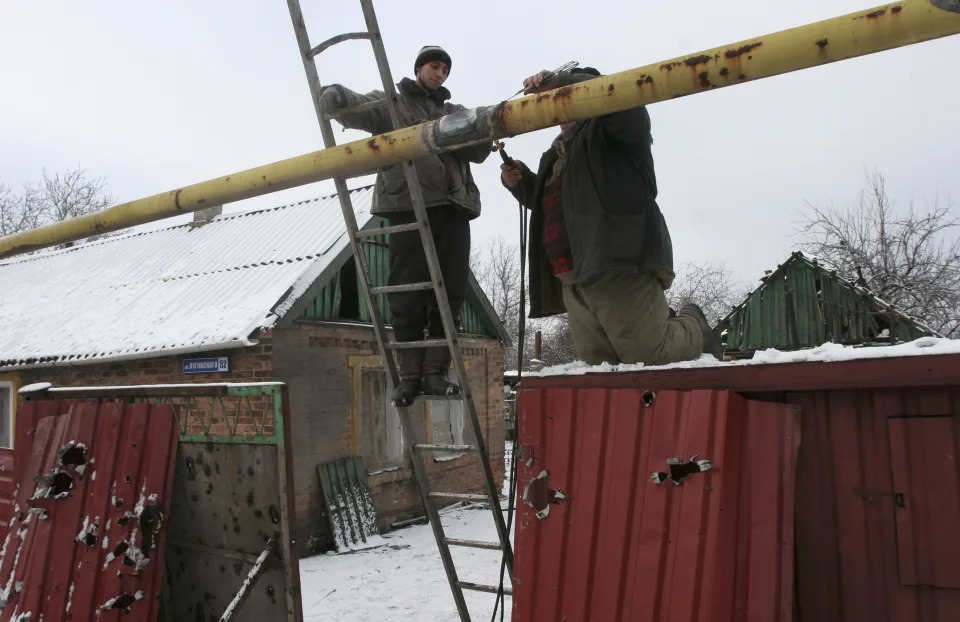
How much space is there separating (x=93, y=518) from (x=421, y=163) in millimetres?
2633

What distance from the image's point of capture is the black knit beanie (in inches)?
134

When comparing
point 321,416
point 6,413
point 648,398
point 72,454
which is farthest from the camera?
point 6,413

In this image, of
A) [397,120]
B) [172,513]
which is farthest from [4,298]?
[397,120]

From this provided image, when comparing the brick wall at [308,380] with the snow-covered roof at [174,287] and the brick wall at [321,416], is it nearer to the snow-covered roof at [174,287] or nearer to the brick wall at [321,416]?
the brick wall at [321,416]

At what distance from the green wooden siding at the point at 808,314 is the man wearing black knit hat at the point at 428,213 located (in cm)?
931

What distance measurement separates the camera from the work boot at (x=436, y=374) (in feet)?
11.2

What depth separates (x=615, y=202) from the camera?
2.71 meters

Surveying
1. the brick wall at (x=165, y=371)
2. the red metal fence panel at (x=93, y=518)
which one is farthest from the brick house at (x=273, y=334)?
the red metal fence panel at (x=93, y=518)

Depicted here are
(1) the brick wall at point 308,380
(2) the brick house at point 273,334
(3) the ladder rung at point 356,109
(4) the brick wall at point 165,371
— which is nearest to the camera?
(3) the ladder rung at point 356,109

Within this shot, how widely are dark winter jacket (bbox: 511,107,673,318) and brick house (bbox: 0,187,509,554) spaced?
5.52m

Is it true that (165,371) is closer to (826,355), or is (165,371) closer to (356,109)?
(356,109)

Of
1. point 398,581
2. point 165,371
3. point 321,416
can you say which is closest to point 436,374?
point 398,581

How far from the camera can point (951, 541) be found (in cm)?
213

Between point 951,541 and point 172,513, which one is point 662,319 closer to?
point 951,541
